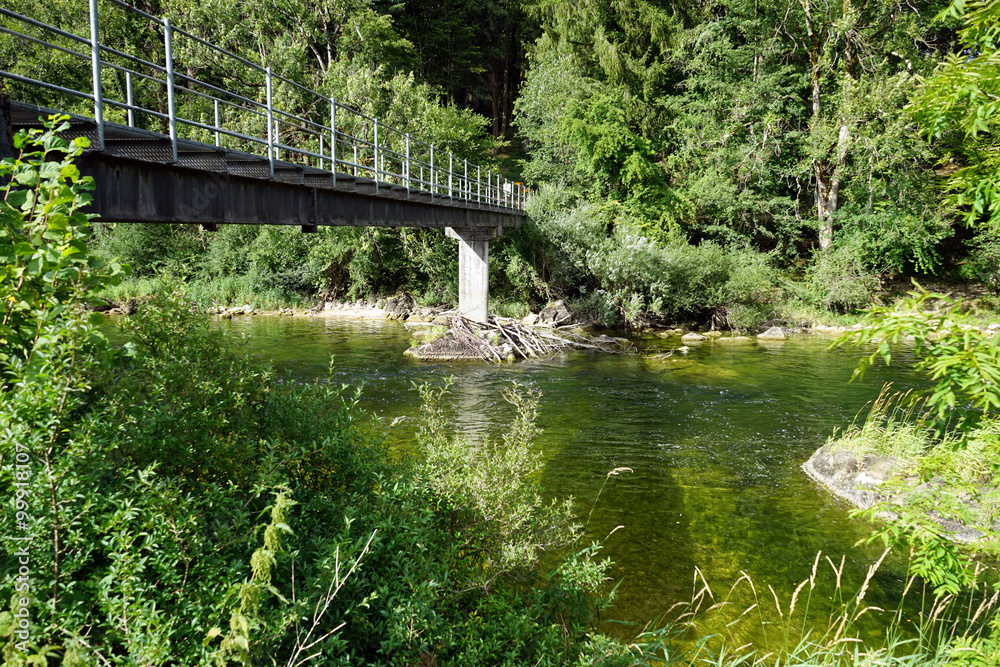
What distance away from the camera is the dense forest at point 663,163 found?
978 inches

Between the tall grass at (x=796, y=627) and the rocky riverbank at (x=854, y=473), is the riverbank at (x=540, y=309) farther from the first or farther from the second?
the tall grass at (x=796, y=627)

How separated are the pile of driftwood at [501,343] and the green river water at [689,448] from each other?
81 centimetres

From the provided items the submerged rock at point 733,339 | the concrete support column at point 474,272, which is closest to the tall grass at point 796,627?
the submerged rock at point 733,339

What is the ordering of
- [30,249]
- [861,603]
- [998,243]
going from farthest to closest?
[998,243]
[861,603]
[30,249]

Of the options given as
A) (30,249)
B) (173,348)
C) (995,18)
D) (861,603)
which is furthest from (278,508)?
(861,603)

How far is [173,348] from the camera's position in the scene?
4379 mm

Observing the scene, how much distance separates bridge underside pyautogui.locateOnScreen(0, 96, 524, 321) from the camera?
5914 millimetres

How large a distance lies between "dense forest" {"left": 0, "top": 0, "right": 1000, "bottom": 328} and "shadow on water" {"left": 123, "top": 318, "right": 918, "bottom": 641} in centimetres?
586

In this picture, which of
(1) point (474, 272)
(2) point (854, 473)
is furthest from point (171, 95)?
(1) point (474, 272)

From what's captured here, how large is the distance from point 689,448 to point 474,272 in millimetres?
13737

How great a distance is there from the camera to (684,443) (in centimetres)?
1150

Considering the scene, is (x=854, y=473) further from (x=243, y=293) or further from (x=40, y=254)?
(x=243, y=293)

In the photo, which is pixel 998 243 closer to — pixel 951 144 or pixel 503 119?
pixel 951 144

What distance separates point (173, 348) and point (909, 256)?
30.0 m
